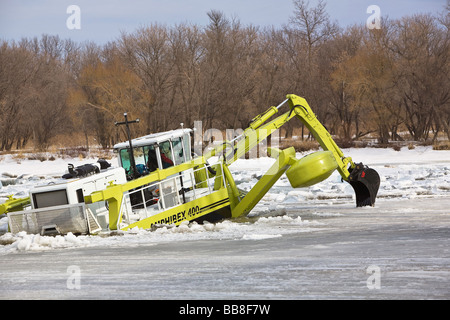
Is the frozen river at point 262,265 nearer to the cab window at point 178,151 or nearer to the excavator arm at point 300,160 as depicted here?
the excavator arm at point 300,160

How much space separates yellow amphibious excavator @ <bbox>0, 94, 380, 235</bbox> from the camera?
1147 cm

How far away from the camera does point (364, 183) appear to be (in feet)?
47.2

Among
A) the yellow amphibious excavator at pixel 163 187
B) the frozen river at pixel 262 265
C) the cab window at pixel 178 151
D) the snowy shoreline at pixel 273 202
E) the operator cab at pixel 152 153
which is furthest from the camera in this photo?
the cab window at pixel 178 151

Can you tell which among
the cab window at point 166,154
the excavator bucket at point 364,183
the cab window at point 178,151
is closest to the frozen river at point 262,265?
the excavator bucket at point 364,183

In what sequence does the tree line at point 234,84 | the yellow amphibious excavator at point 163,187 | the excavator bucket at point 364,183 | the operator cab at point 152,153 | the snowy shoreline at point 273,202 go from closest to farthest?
1. the snowy shoreline at point 273,202
2. the yellow amphibious excavator at point 163,187
3. the operator cab at point 152,153
4. the excavator bucket at point 364,183
5. the tree line at point 234,84

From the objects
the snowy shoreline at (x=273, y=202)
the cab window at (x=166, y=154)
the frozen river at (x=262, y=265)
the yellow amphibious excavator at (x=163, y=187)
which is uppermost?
the cab window at (x=166, y=154)

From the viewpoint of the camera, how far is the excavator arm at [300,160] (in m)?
12.4

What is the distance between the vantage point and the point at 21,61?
56469 mm

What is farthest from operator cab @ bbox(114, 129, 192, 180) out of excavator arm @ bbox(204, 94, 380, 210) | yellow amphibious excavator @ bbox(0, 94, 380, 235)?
excavator arm @ bbox(204, 94, 380, 210)

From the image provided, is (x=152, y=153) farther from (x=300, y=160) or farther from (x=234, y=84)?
(x=234, y=84)

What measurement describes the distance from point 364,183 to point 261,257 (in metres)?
6.26

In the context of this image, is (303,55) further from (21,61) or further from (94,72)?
(21,61)

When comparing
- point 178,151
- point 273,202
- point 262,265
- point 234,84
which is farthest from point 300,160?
point 234,84
